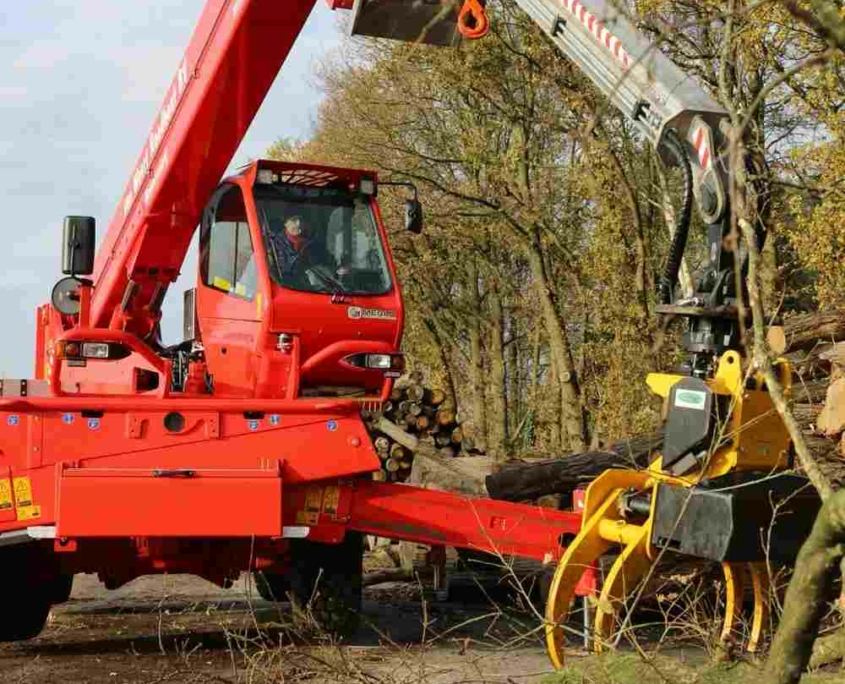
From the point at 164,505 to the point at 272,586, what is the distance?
3172mm

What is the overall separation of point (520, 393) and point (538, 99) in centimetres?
1051

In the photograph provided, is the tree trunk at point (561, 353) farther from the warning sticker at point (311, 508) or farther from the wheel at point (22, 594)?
the warning sticker at point (311, 508)

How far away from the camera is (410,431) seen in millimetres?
15914

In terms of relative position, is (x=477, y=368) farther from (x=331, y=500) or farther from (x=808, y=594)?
(x=808, y=594)

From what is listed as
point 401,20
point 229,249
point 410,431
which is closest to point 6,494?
point 229,249

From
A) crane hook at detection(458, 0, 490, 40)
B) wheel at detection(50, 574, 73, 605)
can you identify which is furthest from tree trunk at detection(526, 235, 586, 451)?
crane hook at detection(458, 0, 490, 40)

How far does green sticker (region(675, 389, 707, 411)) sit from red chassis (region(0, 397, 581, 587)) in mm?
1868

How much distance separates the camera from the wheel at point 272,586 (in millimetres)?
10898

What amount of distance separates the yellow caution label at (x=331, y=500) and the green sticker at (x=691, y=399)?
106 inches

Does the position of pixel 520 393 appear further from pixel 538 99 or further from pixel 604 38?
pixel 604 38

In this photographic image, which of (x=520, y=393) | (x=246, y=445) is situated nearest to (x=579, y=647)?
(x=246, y=445)

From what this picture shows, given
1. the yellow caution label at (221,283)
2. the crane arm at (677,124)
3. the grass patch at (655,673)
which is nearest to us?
the grass patch at (655,673)

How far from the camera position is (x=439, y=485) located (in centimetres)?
1276

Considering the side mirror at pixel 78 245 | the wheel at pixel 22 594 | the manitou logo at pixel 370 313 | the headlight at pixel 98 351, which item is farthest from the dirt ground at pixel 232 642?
the side mirror at pixel 78 245
